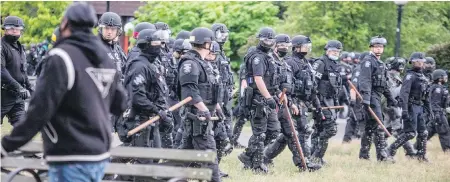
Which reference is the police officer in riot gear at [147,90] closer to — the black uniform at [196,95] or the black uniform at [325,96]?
the black uniform at [196,95]

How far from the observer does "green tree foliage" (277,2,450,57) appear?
27797 millimetres

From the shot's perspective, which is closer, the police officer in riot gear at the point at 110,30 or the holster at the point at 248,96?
the police officer in riot gear at the point at 110,30

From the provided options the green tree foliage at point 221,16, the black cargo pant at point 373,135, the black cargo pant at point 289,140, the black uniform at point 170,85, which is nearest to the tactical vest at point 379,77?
the black cargo pant at point 373,135

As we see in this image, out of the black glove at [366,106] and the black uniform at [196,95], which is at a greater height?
the black uniform at [196,95]

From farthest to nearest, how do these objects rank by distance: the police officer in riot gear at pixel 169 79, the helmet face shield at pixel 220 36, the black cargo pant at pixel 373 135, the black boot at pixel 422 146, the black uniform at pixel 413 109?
the black boot at pixel 422 146 < the black uniform at pixel 413 109 < the black cargo pant at pixel 373 135 < the helmet face shield at pixel 220 36 < the police officer in riot gear at pixel 169 79

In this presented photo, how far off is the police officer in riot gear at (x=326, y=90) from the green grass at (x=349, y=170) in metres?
0.36

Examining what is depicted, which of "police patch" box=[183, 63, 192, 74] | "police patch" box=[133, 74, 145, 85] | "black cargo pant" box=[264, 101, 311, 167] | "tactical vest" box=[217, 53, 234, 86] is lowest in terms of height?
"black cargo pant" box=[264, 101, 311, 167]

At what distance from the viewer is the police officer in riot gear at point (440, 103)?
53.5 feet

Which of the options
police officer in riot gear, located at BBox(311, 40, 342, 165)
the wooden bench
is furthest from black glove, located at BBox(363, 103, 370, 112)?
the wooden bench

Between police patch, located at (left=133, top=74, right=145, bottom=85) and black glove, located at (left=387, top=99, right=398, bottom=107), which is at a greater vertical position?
police patch, located at (left=133, top=74, right=145, bottom=85)

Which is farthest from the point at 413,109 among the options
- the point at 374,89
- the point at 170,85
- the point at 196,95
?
the point at 196,95

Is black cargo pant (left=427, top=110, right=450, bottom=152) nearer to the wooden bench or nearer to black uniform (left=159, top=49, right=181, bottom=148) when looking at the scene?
black uniform (left=159, top=49, right=181, bottom=148)

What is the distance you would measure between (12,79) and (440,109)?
830cm

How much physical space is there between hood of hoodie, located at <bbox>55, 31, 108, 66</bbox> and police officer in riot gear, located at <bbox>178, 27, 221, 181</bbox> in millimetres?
4110
